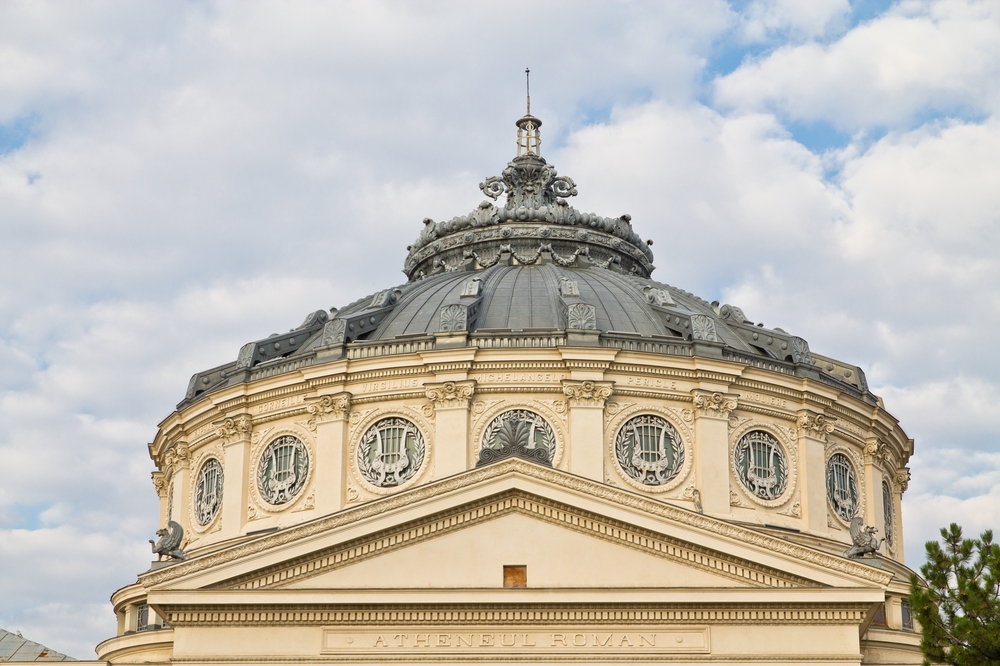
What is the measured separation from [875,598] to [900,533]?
2406 centimetres

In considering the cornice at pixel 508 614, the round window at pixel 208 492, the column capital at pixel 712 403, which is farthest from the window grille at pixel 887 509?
the round window at pixel 208 492

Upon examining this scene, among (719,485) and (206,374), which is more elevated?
(206,374)

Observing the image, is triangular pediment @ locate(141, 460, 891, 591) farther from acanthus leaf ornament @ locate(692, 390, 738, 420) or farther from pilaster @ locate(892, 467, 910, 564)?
pilaster @ locate(892, 467, 910, 564)

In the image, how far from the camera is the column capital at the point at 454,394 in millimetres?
59281

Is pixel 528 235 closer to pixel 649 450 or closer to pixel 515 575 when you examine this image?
pixel 649 450

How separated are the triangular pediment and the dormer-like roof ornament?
24.7 m

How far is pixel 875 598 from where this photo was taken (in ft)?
146

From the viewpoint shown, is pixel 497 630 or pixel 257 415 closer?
pixel 497 630

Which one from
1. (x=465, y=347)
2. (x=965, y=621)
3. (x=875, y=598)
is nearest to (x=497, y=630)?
(x=875, y=598)

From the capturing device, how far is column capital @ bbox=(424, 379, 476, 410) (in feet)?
194

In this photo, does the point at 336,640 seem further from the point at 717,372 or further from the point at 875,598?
the point at 717,372

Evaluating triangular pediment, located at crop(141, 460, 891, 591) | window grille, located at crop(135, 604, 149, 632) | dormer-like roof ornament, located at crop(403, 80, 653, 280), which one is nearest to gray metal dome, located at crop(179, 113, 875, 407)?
dormer-like roof ornament, located at crop(403, 80, 653, 280)

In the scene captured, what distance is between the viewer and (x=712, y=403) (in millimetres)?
59719

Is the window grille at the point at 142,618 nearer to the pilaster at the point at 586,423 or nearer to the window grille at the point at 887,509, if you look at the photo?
the pilaster at the point at 586,423
